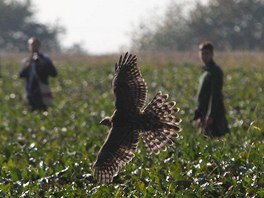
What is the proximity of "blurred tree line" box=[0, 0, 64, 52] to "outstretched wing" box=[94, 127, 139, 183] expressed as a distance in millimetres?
70930

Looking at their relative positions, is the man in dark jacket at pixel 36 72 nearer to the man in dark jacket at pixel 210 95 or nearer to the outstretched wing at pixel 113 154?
the man in dark jacket at pixel 210 95

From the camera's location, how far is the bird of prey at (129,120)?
829 cm

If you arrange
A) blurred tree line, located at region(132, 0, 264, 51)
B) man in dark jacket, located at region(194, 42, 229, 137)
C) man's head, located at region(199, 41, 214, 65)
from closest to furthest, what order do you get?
man's head, located at region(199, 41, 214, 65) → man in dark jacket, located at region(194, 42, 229, 137) → blurred tree line, located at region(132, 0, 264, 51)

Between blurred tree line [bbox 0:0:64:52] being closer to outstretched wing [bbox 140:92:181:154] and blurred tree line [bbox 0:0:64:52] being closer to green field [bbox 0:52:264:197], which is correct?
green field [bbox 0:52:264:197]

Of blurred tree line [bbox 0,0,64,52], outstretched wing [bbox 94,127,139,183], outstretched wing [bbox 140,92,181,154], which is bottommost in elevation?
outstretched wing [bbox 94,127,139,183]

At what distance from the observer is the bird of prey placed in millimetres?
8289

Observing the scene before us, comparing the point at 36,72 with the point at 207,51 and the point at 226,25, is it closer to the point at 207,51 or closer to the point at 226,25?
the point at 207,51

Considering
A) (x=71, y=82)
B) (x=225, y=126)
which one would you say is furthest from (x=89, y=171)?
(x=71, y=82)

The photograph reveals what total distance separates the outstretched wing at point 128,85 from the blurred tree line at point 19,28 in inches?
2796

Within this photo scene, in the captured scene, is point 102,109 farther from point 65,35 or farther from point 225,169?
point 65,35

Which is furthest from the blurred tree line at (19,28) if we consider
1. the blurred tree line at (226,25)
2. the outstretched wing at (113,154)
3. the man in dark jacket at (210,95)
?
the outstretched wing at (113,154)

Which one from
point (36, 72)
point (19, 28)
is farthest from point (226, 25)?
point (36, 72)

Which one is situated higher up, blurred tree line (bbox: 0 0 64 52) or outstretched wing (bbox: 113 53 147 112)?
blurred tree line (bbox: 0 0 64 52)

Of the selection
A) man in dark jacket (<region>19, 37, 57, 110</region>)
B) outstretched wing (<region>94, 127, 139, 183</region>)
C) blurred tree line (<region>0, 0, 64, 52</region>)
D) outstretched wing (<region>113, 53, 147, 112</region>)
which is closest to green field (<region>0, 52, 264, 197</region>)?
outstretched wing (<region>94, 127, 139, 183</region>)
